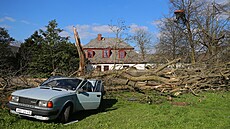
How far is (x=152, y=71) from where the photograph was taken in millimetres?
14516

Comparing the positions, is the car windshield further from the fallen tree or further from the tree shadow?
the fallen tree

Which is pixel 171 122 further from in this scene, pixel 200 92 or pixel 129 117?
pixel 200 92

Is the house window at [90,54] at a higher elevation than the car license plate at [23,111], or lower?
higher

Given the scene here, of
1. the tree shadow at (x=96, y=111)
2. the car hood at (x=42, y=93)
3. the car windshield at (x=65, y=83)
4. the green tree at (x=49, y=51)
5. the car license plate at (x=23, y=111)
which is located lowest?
the tree shadow at (x=96, y=111)

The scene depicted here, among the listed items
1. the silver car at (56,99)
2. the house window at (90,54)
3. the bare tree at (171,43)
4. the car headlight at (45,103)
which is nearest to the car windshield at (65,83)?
the silver car at (56,99)

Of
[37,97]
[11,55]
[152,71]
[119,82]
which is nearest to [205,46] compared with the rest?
[152,71]

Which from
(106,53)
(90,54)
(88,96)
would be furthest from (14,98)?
(106,53)

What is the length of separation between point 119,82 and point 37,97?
762cm

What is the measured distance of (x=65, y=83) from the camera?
8.66 metres

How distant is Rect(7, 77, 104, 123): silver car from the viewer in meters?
6.80

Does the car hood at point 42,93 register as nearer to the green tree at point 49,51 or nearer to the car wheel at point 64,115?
the car wheel at point 64,115

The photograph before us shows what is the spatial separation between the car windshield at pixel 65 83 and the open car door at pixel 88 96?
0.88 ft

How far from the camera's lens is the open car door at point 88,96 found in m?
8.35

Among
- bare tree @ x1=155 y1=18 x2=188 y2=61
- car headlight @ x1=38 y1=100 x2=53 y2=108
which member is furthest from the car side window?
bare tree @ x1=155 y1=18 x2=188 y2=61
